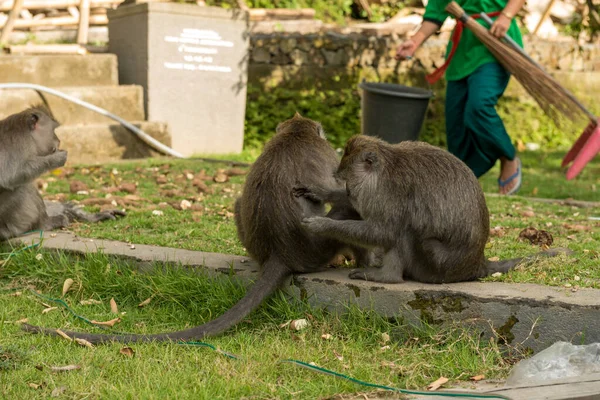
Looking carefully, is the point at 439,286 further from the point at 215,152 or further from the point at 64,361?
the point at 215,152

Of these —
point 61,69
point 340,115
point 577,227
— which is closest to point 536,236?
point 577,227

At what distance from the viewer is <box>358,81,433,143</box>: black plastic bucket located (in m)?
8.04

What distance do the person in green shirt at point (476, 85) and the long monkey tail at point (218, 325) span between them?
4.27m

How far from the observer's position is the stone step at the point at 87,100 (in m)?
8.81

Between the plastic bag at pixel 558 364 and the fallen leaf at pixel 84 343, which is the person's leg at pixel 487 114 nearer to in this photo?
the plastic bag at pixel 558 364

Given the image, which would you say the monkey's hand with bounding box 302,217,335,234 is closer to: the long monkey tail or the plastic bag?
the long monkey tail

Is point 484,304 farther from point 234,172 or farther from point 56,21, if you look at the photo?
point 56,21

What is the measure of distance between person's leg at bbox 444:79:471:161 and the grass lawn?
201 centimetres

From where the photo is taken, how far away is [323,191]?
4305mm

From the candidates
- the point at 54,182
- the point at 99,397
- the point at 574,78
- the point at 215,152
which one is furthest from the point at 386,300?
the point at 574,78

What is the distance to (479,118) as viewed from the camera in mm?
7836

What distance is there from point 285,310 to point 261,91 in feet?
26.7

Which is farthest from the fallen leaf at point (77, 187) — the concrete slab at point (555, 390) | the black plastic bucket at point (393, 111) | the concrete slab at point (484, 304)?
the concrete slab at point (555, 390)

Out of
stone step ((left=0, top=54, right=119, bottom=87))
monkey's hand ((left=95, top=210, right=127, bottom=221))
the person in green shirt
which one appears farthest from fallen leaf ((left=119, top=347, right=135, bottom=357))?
stone step ((left=0, top=54, right=119, bottom=87))
